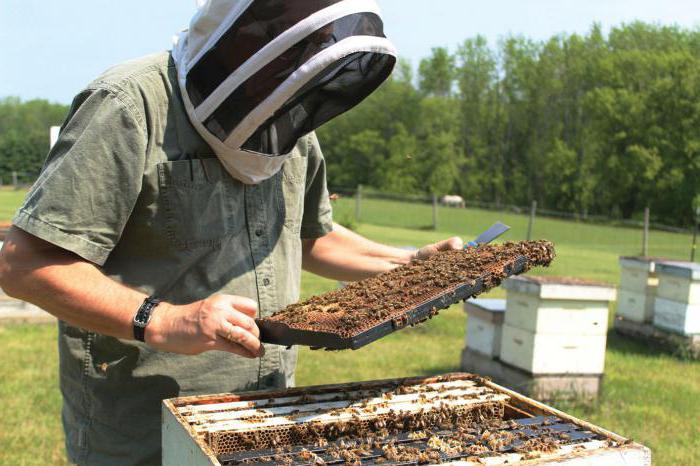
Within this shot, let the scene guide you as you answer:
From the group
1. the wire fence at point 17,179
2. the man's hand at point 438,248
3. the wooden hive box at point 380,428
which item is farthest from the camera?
the wire fence at point 17,179

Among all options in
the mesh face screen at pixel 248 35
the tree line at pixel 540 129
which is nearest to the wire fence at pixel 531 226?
the tree line at pixel 540 129

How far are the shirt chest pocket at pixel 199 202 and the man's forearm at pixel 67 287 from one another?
0.28 metres

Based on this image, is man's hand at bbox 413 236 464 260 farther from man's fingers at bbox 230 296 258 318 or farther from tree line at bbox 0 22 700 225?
tree line at bbox 0 22 700 225

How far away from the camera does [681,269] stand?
7.36 m

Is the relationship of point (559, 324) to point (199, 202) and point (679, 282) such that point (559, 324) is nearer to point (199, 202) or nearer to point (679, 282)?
point (679, 282)

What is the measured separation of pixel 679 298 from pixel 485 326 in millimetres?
2696

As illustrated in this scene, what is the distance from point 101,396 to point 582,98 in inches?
2173

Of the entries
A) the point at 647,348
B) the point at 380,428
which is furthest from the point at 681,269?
the point at 380,428

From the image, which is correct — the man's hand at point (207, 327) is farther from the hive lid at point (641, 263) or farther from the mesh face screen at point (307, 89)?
the hive lid at point (641, 263)

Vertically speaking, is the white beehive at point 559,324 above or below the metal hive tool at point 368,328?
below

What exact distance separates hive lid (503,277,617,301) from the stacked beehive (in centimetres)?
218

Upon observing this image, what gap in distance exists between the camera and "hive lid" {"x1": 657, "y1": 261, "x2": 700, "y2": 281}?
23.7 ft

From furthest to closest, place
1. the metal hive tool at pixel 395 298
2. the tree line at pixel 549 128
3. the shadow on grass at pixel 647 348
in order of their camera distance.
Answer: the tree line at pixel 549 128
the shadow on grass at pixel 647 348
the metal hive tool at pixel 395 298

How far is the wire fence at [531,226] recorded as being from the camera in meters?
24.2
